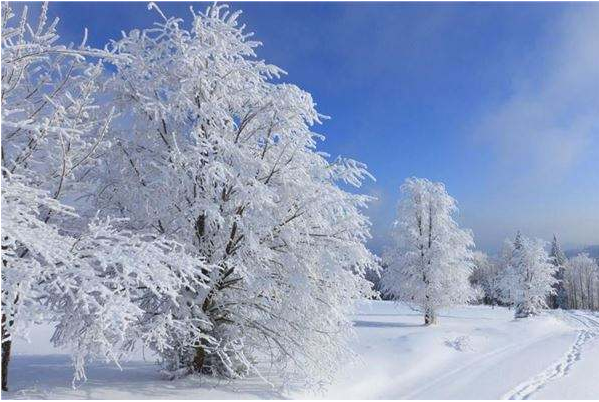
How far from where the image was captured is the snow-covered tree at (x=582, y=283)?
295ft

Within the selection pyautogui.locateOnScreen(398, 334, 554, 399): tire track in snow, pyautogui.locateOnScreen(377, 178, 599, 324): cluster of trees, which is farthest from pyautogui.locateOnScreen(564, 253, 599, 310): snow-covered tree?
pyautogui.locateOnScreen(398, 334, 554, 399): tire track in snow

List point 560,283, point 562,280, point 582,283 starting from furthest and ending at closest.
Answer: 1. point 582,283
2. point 560,283
3. point 562,280

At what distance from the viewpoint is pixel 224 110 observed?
910 centimetres

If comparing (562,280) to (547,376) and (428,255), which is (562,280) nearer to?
(428,255)

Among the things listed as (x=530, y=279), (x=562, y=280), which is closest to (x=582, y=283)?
(x=562, y=280)

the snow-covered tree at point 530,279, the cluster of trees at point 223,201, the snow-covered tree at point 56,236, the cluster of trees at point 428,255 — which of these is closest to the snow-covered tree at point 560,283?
the snow-covered tree at point 530,279

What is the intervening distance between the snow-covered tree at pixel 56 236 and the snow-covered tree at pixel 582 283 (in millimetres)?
98733

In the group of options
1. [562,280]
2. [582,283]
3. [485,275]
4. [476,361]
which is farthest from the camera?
[485,275]

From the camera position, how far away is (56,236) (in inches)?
219

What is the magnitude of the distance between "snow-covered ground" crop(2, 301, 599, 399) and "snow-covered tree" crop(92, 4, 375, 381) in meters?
0.79

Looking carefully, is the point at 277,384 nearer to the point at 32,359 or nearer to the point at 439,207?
the point at 32,359

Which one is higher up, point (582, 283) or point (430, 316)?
point (582, 283)

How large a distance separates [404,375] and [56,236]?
1111 cm

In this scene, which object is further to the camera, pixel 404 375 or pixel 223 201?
pixel 404 375
